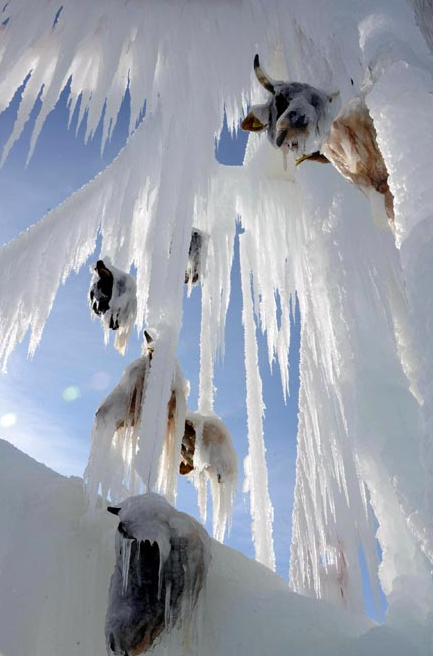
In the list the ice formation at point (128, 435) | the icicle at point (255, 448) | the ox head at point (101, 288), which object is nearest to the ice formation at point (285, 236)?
the icicle at point (255, 448)

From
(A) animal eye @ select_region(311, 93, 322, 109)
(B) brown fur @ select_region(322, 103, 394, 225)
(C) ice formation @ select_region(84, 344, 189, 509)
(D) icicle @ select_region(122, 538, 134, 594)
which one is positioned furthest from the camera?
(C) ice formation @ select_region(84, 344, 189, 509)

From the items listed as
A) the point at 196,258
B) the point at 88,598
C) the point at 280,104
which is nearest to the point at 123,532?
the point at 88,598

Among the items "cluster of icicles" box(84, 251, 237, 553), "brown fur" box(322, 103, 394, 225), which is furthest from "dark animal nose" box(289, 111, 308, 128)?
"cluster of icicles" box(84, 251, 237, 553)

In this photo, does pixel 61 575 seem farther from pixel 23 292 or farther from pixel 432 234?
pixel 23 292

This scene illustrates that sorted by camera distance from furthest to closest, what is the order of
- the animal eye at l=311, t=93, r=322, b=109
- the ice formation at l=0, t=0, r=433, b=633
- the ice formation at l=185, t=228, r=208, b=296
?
the ice formation at l=185, t=228, r=208, b=296 < the animal eye at l=311, t=93, r=322, b=109 < the ice formation at l=0, t=0, r=433, b=633

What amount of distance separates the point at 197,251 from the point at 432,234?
331 cm

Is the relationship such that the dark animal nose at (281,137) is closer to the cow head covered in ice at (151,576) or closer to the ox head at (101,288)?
the cow head covered in ice at (151,576)

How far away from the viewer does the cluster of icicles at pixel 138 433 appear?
2.91m

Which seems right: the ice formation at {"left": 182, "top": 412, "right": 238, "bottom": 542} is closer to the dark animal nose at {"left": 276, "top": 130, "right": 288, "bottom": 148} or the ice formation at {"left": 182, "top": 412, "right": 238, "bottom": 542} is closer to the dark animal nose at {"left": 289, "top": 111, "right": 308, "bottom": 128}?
the dark animal nose at {"left": 276, "top": 130, "right": 288, "bottom": 148}

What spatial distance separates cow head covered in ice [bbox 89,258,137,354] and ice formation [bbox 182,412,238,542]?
83 cm

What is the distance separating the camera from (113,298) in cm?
400

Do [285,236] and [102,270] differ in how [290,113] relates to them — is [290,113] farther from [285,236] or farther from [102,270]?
[285,236]

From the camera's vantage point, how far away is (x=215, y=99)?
367 centimetres

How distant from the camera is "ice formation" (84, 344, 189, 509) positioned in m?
2.81
